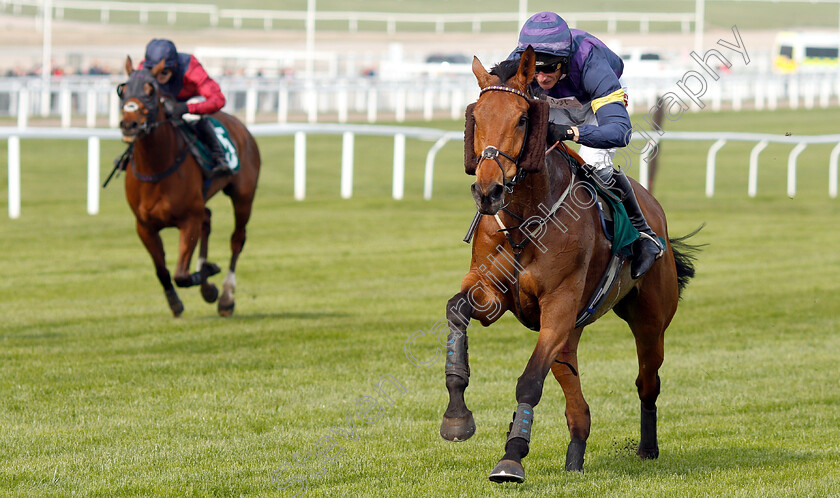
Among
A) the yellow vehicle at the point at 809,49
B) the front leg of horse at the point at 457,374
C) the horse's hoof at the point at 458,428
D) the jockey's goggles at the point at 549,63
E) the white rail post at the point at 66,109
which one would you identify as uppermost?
the yellow vehicle at the point at 809,49

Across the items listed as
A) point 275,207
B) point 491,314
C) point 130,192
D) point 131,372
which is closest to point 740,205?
point 275,207

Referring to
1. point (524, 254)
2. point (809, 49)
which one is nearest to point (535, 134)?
point (524, 254)

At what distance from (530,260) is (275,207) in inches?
495

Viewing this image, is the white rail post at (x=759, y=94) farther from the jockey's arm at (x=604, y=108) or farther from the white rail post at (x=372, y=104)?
the jockey's arm at (x=604, y=108)

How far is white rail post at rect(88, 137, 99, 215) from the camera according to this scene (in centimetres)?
1441

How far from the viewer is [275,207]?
55.4 ft

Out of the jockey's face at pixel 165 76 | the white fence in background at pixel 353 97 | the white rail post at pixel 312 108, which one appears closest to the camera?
the jockey's face at pixel 165 76

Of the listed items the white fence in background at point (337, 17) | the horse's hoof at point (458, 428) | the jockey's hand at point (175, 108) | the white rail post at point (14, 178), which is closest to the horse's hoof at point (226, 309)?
the jockey's hand at point (175, 108)

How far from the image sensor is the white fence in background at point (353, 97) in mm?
27031

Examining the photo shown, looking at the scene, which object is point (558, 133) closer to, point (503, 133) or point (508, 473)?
point (503, 133)

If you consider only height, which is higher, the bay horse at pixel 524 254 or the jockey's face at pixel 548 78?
the jockey's face at pixel 548 78

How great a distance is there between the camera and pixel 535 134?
14.3ft

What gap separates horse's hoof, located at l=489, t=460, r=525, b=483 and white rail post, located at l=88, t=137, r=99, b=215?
1101 centimetres

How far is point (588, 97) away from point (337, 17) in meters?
61.0
